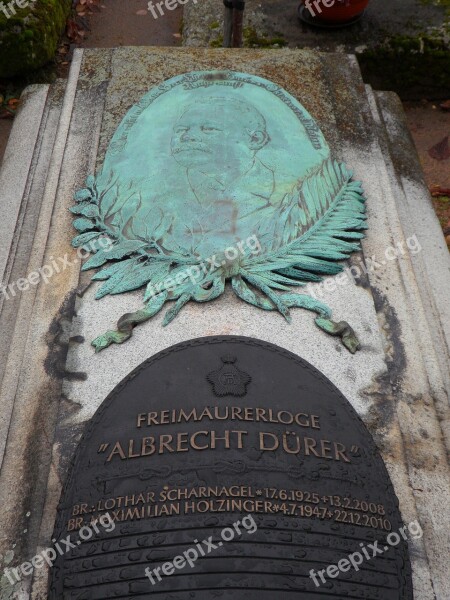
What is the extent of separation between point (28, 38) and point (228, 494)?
4537 millimetres

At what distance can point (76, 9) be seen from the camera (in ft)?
22.1

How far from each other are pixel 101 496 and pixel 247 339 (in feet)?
2.72

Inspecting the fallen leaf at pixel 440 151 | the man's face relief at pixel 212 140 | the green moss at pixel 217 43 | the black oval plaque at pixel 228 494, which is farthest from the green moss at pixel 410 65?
the black oval plaque at pixel 228 494

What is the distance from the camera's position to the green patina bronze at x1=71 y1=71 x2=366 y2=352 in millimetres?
2941

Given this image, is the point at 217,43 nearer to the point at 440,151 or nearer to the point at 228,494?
the point at 440,151

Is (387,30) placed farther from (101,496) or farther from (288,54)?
(101,496)

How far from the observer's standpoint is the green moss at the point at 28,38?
17.7 feet

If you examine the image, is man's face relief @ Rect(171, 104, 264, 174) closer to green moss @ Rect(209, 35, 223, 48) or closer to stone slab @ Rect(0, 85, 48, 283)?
stone slab @ Rect(0, 85, 48, 283)

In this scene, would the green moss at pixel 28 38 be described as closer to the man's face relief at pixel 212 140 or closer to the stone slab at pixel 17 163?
the stone slab at pixel 17 163

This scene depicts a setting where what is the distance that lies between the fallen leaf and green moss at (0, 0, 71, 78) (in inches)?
131

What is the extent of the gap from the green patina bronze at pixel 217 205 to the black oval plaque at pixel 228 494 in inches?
15.7

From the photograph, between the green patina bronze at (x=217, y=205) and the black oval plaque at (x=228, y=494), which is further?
the green patina bronze at (x=217, y=205)

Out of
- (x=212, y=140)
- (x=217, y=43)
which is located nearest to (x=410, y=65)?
(x=217, y=43)

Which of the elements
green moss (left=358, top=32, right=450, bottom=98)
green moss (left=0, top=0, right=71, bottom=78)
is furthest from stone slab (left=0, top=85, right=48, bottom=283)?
green moss (left=358, top=32, right=450, bottom=98)
